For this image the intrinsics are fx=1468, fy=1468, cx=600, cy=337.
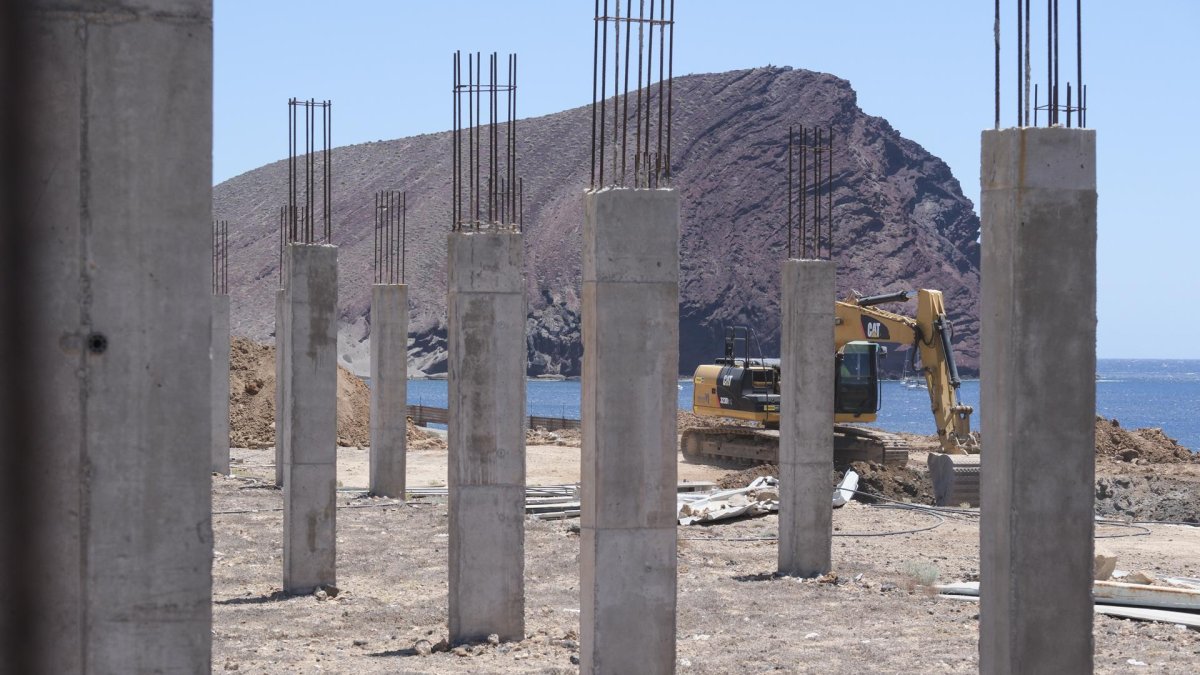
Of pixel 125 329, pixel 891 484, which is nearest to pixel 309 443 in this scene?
Result: pixel 125 329

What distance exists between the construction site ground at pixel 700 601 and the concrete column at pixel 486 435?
0.33 metres

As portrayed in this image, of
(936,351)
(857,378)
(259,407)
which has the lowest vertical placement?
(259,407)

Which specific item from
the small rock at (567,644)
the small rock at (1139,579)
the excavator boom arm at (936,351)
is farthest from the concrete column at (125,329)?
the excavator boom arm at (936,351)

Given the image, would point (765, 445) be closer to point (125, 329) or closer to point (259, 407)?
point (259, 407)

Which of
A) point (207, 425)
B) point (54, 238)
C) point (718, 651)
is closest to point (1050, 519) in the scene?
point (718, 651)

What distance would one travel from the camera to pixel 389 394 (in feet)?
68.6

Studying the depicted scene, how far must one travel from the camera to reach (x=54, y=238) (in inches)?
158

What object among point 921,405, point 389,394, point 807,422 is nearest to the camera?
point 807,422

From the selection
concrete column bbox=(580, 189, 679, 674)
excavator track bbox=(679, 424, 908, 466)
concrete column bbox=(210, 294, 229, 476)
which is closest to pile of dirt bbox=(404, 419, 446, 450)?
excavator track bbox=(679, 424, 908, 466)

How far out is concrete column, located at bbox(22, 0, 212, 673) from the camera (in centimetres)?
402

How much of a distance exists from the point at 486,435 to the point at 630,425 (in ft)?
8.63

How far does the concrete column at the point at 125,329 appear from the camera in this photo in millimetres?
4016

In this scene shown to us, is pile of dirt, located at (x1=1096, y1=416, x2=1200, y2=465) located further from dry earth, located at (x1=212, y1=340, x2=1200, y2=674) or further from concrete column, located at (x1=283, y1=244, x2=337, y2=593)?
concrete column, located at (x1=283, y1=244, x2=337, y2=593)

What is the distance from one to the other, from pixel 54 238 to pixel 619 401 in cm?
444
